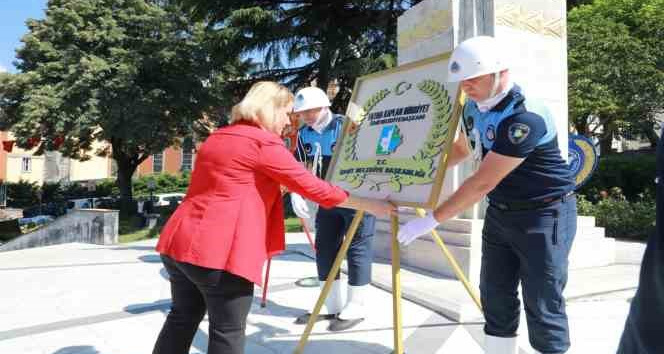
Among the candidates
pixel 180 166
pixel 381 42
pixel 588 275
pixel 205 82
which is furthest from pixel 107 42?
pixel 180 166

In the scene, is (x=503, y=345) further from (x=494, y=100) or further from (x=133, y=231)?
(x=133, y=231)

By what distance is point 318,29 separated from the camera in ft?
61.3

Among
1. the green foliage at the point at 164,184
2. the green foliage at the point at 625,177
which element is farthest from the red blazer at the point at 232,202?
the green foliage at the point at 164,184

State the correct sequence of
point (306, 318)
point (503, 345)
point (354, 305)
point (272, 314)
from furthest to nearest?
point (272, 314) < point (306, 318) < point (354, 305) < point (503, 345)

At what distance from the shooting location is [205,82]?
24141mm

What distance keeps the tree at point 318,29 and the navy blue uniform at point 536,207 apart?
623 inches

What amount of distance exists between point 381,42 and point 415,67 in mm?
16473

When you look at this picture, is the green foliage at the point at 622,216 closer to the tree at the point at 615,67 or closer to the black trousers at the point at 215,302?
the tree at the point at 615,67

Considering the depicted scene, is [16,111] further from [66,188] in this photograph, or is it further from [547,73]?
[547,73]

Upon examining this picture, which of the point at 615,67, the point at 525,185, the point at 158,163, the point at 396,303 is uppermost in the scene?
the point at 615,67

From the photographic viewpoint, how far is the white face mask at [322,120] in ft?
12.8

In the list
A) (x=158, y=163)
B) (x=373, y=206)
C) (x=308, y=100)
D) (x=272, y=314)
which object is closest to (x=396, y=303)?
(x=373, y=206)

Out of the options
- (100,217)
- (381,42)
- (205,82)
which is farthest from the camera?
(205,82)

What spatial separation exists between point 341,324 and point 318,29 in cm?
1619
